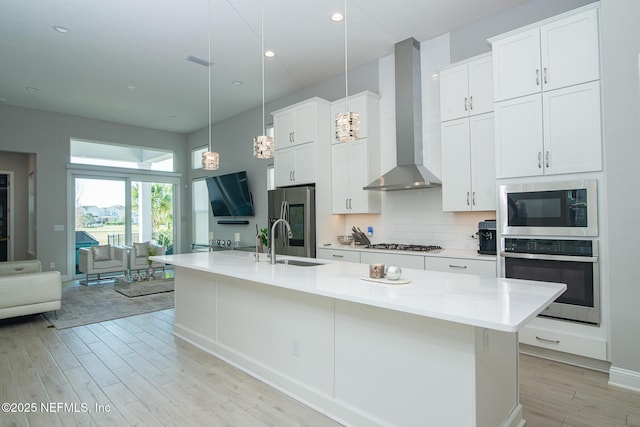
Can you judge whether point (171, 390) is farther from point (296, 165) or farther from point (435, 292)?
point (296, 165)

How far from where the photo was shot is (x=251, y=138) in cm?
700

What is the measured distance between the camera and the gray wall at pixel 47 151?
6648 mm

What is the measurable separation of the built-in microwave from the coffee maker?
27cm

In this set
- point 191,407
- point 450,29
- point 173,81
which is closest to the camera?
point 191,407

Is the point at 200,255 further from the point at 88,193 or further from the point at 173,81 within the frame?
the point at 88,193

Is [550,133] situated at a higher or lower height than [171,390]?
higher

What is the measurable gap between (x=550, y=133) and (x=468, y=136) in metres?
0.83

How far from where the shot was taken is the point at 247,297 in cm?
297

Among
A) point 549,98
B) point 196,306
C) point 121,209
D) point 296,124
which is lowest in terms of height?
point 196,306

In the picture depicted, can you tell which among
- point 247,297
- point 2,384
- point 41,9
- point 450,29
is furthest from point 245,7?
point 2,384

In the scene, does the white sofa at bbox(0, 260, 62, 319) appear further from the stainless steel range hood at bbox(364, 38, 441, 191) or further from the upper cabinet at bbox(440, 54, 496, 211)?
the upper cabinet at bbox(440, 54, 496, 211)

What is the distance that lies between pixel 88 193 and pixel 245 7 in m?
5.99

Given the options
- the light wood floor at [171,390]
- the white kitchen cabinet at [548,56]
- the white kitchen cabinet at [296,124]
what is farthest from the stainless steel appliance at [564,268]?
the white kitchen cabinet at [296,124]

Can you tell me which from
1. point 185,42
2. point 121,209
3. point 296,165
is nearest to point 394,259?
point 296,165
